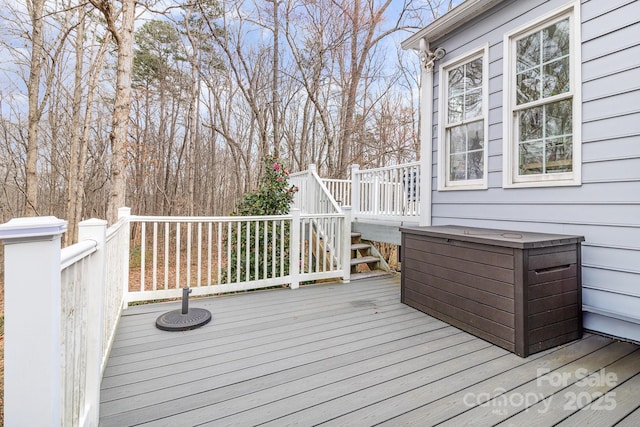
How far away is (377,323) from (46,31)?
1166cm

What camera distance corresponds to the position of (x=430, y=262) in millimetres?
2986

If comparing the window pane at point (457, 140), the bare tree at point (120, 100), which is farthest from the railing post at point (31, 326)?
the bare tree at point (120, 100)

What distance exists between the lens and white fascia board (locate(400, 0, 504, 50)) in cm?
323

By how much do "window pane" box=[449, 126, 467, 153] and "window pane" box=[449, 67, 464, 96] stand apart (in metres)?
0.45

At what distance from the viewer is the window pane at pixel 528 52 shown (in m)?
2.90

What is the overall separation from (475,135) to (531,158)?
0.70 metres

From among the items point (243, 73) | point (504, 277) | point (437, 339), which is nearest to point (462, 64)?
point (504, 277)

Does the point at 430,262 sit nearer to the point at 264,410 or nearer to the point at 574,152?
the point at 574,152

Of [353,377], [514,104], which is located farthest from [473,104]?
[353,377]

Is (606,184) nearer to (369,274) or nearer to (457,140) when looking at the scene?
(457,140)

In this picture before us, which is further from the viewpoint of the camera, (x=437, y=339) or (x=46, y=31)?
(x=46, y=31)

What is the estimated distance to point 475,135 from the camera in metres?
3.50

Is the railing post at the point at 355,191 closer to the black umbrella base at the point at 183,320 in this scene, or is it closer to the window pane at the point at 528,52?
the window pane at the point at 528,52

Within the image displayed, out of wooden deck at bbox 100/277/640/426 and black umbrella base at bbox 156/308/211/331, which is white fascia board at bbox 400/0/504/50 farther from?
black umbrella base at bbox 156/308/211/331
